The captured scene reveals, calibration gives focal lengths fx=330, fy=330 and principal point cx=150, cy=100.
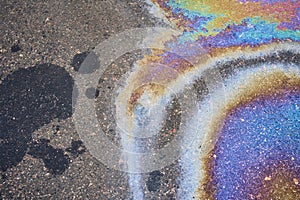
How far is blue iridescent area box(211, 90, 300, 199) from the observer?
216cm

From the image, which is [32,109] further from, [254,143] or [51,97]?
[254,143]

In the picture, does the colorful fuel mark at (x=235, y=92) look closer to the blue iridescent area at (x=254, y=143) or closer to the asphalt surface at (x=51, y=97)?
the blue iridescent area at (x=254, y=143)

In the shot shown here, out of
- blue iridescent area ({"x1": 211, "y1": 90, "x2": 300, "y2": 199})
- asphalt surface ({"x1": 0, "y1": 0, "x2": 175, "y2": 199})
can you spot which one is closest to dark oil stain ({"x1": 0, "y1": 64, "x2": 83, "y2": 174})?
asphalt surface ({"x1": 0, "y1": 0, "x2": 175, "y2": 199})

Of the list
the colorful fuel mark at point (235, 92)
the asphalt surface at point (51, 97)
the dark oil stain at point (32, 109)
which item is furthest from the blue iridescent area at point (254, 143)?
the dark oil stain at point (32, 109)

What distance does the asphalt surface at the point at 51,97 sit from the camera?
212 cm

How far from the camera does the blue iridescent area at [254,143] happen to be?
216cm

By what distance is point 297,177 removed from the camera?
217cm

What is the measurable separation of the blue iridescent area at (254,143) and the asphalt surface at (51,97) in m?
0.40

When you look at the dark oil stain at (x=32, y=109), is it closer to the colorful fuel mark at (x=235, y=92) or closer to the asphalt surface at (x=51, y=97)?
the asphalt surface at (x=51, y=97)

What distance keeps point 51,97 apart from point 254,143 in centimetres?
148

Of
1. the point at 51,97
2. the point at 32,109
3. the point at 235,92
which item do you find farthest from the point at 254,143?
the point at 32,109

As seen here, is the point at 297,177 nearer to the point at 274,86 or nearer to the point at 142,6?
the point at 274,86

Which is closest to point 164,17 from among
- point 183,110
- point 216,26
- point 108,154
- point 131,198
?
point 216,26

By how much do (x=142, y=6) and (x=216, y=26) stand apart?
0.67 meters
